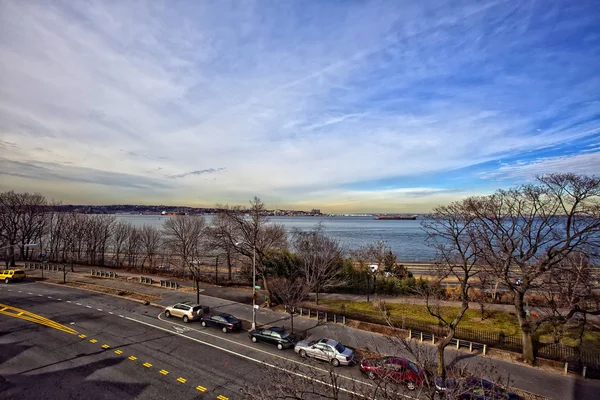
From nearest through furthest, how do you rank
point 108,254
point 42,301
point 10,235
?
1. point 42,301
2. point 10,235
3. point 108,254

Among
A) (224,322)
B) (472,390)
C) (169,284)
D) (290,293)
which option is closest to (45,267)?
(169,284)

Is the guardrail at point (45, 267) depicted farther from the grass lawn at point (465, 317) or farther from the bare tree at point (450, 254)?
the bare tree at point (450, 254)

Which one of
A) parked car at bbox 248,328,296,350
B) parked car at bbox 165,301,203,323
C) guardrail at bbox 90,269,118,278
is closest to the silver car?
parked car at bbox 248,328,296,350

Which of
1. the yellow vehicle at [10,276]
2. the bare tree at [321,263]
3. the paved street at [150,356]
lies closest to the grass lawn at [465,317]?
the bare tree at [321,263]

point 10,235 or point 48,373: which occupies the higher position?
point 10,235

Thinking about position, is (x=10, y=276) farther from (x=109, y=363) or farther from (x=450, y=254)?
(x=450, y=254)

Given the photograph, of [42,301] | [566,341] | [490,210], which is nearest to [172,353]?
[42,301]

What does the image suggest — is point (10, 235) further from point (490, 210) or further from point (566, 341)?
point (566, 341)
